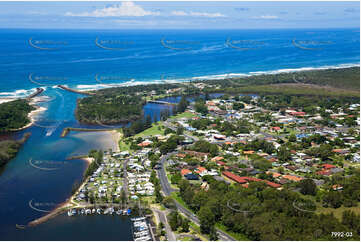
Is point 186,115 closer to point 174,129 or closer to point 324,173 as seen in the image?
point 174,129

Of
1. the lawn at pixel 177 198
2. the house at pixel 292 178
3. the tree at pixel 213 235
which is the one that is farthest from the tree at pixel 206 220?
the house at pixel 292 178

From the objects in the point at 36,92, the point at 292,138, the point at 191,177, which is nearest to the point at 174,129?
the point at 292,138

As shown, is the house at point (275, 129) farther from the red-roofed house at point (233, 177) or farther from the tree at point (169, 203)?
the tree at point (169, 203)

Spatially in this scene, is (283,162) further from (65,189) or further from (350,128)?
(65,189)

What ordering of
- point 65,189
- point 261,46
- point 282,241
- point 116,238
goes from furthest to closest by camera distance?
point 261,46 → point 65,189 → point 116,238 → point 282,241

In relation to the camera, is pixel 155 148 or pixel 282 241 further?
pixel 155 148

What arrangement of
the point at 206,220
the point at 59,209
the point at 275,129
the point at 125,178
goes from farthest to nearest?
the point at 275,129 → the point at 125,178 → the point at 59,209 → the point at 206,220

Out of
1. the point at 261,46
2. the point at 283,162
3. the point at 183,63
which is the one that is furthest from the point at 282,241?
the point at 261,46
